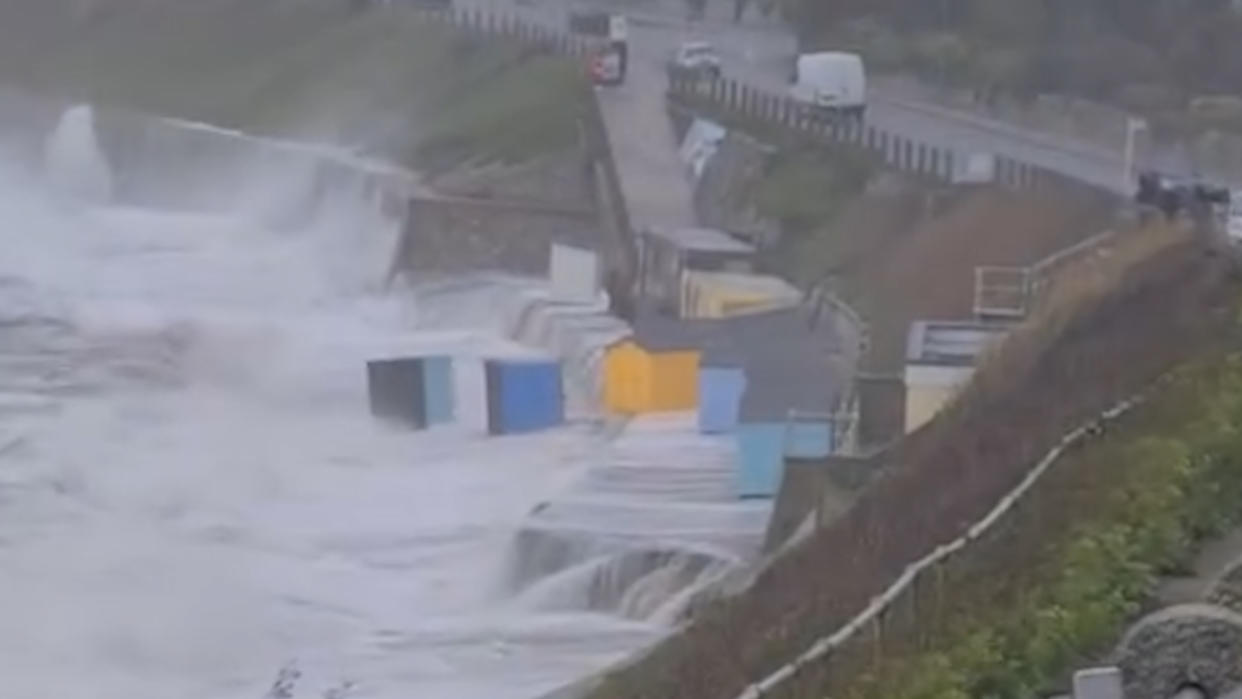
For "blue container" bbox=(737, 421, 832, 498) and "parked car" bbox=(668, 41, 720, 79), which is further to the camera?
"parked car" bbox=(668, 41, 720, 79)

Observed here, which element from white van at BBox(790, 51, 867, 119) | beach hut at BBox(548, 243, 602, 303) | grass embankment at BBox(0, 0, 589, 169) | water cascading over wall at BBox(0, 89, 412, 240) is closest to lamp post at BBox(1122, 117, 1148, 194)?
white van at BBox(790, 51, 867, 119)

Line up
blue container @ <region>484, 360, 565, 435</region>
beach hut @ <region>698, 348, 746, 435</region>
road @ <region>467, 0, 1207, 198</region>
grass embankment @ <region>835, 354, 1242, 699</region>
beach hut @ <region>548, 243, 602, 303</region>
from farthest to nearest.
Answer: beach hut @ <region>548, 243, 602, 303</region>
road @ <region>467, 0, 1207, 198</region>
blue container @ <region>484, 360, 565, 435</region>
beach hut @ <region>698, 348, 746, 435</region>
grass embankment @ <region>835, 354, 1242, 699</region>

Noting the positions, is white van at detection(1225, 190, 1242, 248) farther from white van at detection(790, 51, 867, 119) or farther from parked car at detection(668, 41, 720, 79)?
parked car at detection(668, 41, 720, 79)

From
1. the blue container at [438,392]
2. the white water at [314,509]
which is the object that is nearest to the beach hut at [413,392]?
the blue container at [438,392]

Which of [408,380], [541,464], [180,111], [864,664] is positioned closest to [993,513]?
[864,664]

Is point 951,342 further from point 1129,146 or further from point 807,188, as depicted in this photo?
point 807,188

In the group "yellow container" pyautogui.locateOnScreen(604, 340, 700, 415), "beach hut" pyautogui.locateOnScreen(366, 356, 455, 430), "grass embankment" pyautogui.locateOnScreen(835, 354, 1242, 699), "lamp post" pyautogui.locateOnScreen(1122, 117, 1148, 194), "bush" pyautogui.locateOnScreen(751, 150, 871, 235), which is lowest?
"beach hut" pyautogui.locateOnScreen(366, 356, 455, 430)

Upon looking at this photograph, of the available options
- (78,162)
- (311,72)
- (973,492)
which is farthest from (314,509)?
(78,162)
